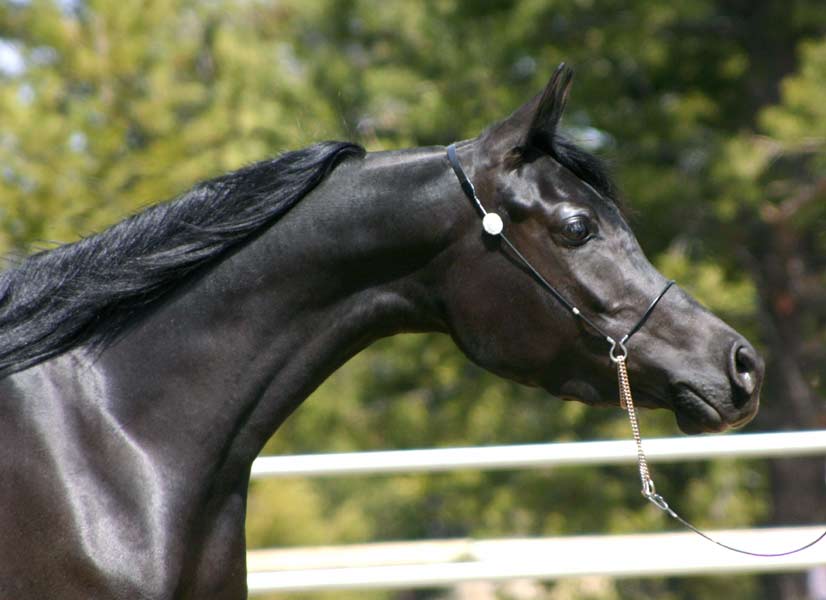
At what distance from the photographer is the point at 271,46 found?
1234 centimetres

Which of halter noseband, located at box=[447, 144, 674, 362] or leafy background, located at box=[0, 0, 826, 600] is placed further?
leafy background, located at box=[0, 0, 826, 600]

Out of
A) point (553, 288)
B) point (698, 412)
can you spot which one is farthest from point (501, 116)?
point (698, 412)

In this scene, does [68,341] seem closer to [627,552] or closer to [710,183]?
[627,552]

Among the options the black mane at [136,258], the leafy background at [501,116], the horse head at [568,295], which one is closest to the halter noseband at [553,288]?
the horse head at [568,295]

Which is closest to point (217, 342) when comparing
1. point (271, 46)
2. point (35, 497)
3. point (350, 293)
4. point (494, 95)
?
point (350, 293)

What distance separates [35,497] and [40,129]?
6.96 metres

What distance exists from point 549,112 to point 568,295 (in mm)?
414

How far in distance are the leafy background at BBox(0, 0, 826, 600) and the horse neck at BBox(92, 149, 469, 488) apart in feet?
18.0

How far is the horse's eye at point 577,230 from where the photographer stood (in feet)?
8.60

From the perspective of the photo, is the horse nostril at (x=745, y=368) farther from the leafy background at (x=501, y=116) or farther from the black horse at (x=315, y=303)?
the leafy background at (x=501, y=116)

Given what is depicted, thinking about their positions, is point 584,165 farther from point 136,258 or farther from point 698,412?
point 136,258

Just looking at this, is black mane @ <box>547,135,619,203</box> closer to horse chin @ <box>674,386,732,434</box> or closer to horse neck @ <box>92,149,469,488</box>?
horse neck @ <box>92,149,469,488</box>

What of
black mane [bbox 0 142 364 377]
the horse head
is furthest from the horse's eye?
black mane [bbox 0 142 364 377]

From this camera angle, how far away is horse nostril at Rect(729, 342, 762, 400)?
2.59 meters
